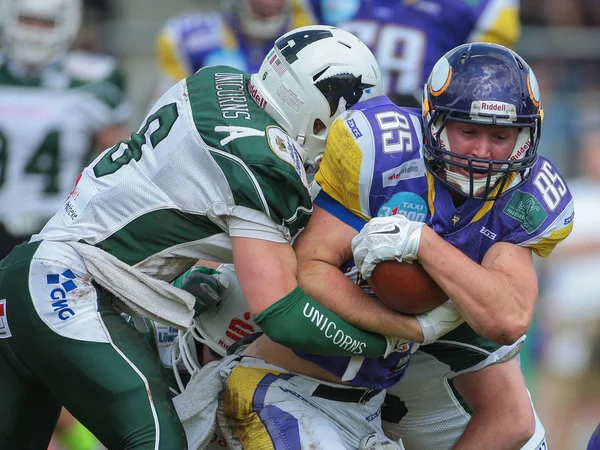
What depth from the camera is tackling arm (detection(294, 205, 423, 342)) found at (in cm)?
404

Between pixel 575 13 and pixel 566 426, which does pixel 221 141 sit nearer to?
pixel 566 426

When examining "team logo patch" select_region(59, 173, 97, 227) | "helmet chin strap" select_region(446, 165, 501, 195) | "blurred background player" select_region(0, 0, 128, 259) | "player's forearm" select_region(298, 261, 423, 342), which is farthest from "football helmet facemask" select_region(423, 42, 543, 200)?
"blurred background player" select_region(0, 0, 128, 259)

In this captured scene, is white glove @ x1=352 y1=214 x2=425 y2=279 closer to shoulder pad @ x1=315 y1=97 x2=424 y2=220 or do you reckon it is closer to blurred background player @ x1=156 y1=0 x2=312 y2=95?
shoulder pad @ x1=315 y1=97 x2=424 y2=220

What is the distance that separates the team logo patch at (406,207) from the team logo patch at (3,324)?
1.26 metres

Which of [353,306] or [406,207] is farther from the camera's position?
[406,207]

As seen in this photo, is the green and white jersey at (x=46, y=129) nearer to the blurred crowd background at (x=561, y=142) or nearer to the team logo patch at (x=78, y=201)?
the blurred crowd background at (x=561, y=142)

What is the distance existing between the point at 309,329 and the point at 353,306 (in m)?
0.17

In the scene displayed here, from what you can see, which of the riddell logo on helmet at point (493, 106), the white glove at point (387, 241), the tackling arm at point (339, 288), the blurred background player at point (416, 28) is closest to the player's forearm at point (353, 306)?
the tackling arm at point (339, 288)

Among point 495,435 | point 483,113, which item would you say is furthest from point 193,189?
point 495,435

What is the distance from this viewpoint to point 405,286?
12.9ft

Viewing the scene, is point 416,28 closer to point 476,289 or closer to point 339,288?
point 339,288

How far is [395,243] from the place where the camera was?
3.85 metres

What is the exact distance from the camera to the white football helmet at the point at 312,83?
4320mm

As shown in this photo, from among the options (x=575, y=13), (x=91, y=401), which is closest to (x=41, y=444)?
(x=91, y=401)
